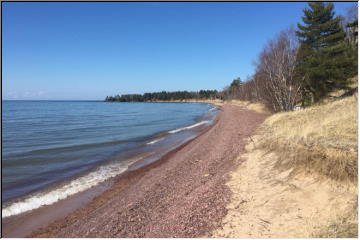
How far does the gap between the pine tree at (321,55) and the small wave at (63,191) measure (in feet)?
55.7

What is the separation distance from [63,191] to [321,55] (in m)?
21.1

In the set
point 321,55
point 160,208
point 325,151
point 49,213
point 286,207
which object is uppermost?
point 321,55

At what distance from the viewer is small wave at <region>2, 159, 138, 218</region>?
8.03 meters

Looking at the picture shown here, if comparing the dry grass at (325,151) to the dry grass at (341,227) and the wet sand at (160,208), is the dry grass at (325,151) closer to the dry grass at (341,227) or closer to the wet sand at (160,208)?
the dry grass at (341,227)

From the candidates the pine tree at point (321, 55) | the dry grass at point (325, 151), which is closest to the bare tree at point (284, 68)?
the pine tree at point (321, 55)

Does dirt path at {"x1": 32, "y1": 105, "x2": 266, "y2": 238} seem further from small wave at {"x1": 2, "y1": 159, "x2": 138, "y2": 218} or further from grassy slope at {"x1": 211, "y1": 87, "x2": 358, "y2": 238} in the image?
small wave at {"x1": 2, "y1": 159, "x2": 138, "y2": 218}

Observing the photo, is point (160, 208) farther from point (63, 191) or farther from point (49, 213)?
point (63, 191)

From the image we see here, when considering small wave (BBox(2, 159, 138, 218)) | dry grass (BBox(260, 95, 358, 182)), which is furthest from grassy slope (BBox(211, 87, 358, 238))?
small wave (BBox(2, 159, 138, 218))

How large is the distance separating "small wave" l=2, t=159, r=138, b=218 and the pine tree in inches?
668

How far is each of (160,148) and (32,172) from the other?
8.54 metres

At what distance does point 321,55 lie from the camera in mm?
18219

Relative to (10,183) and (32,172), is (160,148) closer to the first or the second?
(32,172)

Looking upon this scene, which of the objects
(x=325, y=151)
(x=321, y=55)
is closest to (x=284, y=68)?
(x=321, y=55)

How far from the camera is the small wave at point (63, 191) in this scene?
8.03m
